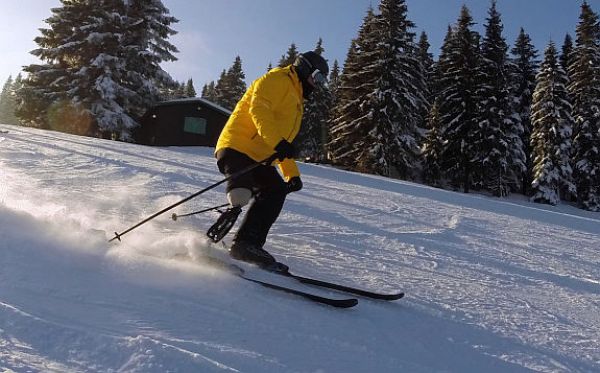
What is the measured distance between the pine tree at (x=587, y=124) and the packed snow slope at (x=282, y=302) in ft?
108

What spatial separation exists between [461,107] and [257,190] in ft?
105

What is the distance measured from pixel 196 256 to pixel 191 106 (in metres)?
30.5

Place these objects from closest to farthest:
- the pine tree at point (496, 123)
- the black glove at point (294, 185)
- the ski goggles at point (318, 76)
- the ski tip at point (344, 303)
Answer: the ski tip at point (344, 303)
the ski goggles at point (318, 76)
the black glove at point (294, 185)
the pine tree at point (496, 123)

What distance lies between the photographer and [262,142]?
4129 mm

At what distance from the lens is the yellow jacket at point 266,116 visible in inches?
150

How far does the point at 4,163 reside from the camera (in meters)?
8.41

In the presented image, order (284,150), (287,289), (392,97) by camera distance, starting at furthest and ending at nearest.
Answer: (392,97) → (284,150) → (287,289)

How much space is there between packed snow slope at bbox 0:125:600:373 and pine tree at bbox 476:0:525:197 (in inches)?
1108

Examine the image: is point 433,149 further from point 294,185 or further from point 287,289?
point 287,289

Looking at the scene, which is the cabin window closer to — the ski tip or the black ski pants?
the black ski pants

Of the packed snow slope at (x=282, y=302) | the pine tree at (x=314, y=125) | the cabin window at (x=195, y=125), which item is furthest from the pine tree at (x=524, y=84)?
the packed snow slope at (x=282, y=302)

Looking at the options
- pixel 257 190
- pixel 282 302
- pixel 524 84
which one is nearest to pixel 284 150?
pixel 257 190

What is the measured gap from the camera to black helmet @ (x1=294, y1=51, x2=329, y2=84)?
410cm

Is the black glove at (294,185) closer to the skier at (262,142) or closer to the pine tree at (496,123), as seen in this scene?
the skier at (262,142)
